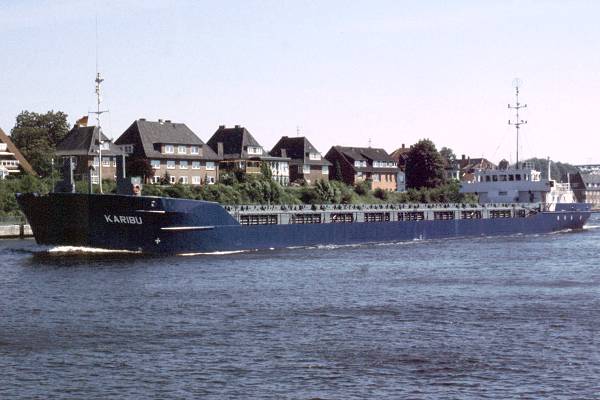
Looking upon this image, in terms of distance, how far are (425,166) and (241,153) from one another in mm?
33895

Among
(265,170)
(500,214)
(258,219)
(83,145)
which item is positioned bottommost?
(500,214)

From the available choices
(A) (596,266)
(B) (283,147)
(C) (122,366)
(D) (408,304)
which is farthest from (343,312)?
(B) (283,147)

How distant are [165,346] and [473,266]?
26.3 m

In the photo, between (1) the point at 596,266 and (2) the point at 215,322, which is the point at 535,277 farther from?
(2) the point at 215,322

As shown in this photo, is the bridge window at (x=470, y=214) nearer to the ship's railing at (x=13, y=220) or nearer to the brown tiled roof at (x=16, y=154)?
the ship's railing at (x=13, y=220)

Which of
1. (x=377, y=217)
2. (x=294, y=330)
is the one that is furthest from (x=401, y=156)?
(x=294, y=330)

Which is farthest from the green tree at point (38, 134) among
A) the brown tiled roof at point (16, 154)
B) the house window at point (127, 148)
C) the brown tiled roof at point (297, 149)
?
the brown tiled roof at point (297, 149)

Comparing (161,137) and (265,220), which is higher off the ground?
(161,137)

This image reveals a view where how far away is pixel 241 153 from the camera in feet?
364

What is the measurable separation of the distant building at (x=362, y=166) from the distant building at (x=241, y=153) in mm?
14300

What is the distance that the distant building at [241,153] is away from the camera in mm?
110625

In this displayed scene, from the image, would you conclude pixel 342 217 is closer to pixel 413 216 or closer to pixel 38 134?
pixel 413 216

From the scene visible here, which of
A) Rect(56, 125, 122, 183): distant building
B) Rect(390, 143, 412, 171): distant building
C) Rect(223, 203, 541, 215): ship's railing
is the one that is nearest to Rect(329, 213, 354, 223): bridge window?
Rect(223, 203, 541, 215): ship's railing

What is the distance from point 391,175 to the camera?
141 metres
